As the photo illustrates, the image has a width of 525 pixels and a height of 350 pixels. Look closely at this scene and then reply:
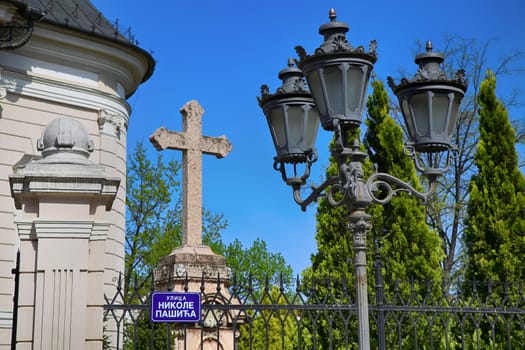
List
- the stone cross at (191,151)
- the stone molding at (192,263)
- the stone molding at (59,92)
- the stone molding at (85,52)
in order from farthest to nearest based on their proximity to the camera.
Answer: the stone cross at (191,151) → the stone molding at (192,263) → the stone molding at (85,52) → the stone molding at (59,92)

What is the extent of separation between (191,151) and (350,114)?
11.6 m

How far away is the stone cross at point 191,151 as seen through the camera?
17.4 meters

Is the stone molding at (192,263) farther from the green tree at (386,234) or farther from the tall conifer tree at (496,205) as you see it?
the tall conifer tree at (496,205)

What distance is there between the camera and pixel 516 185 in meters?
14.3

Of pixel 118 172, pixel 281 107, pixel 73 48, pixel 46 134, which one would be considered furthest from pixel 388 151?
pixel 46 134

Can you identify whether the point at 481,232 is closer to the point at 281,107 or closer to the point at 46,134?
the point at 281,107

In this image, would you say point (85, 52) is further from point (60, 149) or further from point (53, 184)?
point (53, 184)

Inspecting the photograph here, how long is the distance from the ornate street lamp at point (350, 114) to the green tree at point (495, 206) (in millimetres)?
7307

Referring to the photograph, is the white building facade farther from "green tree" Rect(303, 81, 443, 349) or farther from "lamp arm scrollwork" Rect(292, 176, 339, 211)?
"green tree" Rect(303, 81, 443, 349)

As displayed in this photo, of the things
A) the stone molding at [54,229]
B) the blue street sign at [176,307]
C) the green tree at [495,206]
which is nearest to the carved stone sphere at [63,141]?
the stone molding at [54,229]

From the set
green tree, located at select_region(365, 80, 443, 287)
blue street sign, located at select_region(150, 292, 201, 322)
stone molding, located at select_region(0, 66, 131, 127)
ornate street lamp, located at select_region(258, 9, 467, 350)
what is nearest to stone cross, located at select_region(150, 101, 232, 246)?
stone molding, located at select_region(0, 66, 131, 127)

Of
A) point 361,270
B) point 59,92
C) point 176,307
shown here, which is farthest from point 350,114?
point 59,92

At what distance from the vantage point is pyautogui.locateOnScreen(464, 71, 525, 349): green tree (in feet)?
45.8

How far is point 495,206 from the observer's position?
1418cm
